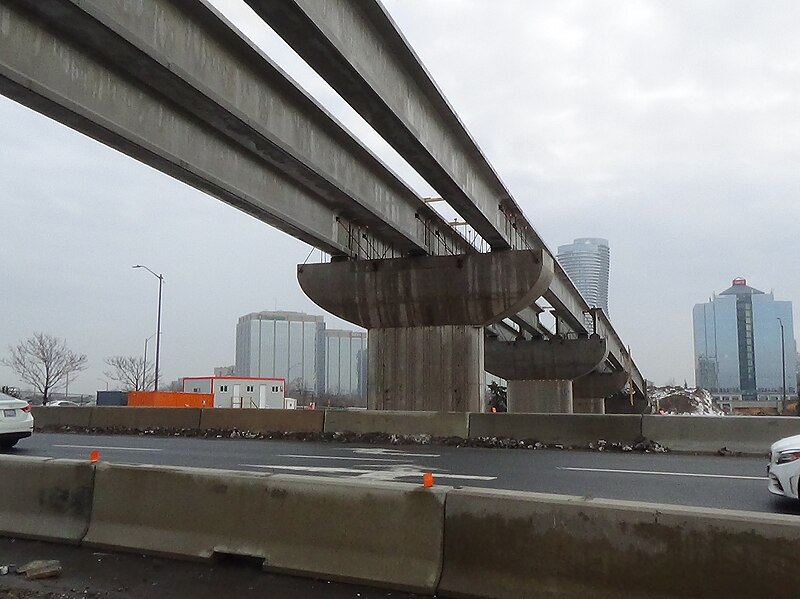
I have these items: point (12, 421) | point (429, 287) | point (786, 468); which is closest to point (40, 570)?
point (786, 468)

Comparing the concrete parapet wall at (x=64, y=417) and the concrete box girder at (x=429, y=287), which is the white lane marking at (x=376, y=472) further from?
the concrete parapet wall at (x=64, y=417)

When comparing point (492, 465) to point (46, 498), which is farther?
point (492, 465)

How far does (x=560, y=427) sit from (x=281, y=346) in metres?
81.4

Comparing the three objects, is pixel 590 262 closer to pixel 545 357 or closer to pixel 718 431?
pixel 545 357

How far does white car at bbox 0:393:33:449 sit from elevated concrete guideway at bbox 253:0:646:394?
8234 millimetres

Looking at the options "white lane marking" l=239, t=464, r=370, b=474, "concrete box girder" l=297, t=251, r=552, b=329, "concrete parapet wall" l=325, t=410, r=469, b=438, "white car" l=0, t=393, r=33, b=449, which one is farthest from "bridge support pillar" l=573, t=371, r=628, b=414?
"white car" l=0, t=393, r=33, b=449

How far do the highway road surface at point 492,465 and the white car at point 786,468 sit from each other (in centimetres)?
23

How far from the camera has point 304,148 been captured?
13.4m

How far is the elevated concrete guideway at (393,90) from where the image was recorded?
9.37 metres

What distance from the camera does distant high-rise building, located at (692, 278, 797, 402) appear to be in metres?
98.2

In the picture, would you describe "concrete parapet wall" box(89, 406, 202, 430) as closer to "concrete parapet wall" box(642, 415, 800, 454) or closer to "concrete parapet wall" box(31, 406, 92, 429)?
"concrete parapet wall" box(31, 406, 92, 429)

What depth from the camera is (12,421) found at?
12.2m

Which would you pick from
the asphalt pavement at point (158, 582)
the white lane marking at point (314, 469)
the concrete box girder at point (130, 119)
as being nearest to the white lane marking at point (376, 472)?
the white lane marking at point (314, 469)

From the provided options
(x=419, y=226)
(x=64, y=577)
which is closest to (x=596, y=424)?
(x=419, y=226)
